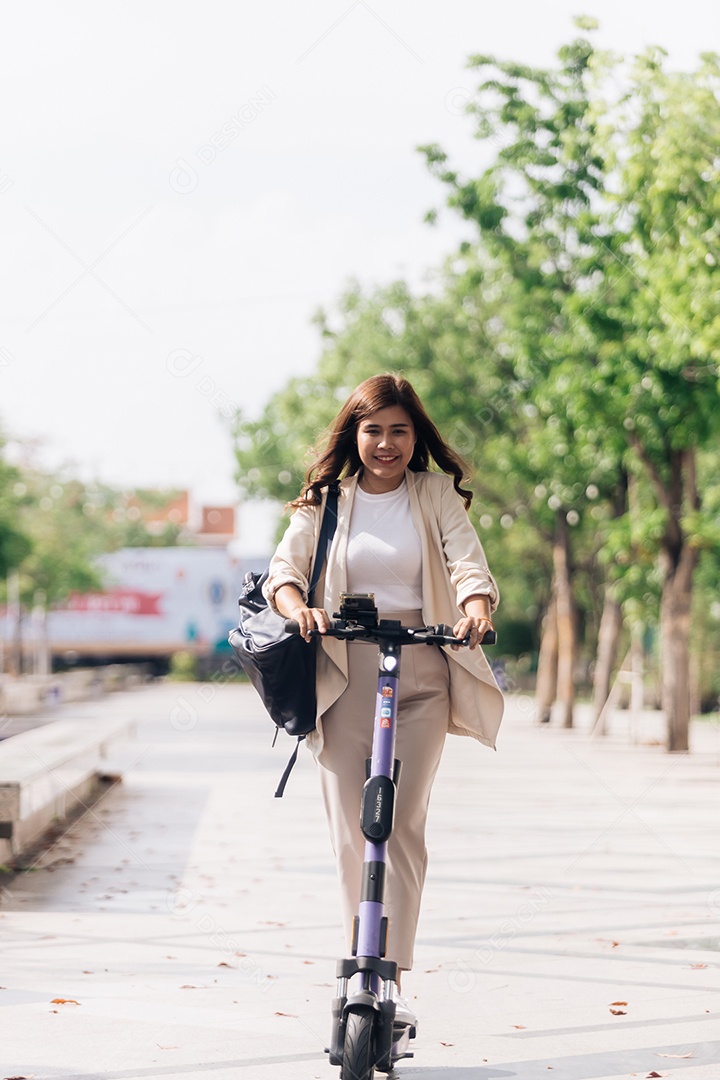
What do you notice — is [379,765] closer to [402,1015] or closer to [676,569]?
[402,1015]

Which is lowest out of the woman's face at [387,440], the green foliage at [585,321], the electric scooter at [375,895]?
the electric scooter at [375,895]

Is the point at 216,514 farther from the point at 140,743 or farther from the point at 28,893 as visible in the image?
the point at 28,893

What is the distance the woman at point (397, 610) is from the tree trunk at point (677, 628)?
58.4ft

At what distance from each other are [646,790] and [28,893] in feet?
31.3

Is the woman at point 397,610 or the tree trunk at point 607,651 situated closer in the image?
the woman at point 397,610

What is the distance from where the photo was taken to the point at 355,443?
15.8 feet

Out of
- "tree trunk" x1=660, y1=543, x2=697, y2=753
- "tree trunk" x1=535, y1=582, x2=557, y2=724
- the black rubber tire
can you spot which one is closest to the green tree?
"tree trunk" x1=660, y1=543, x2=697, y2=753

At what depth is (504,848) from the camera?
1096 cm

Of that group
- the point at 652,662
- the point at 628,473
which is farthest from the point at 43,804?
the point at 652,662

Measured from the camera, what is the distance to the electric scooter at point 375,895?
4070 millimetres

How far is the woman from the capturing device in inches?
179

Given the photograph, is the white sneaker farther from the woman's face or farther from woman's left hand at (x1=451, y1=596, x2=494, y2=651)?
the woman's face

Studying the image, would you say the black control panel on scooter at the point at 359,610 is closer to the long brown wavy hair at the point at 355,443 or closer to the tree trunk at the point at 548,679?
the long brown wavy hair at the point at 355,443

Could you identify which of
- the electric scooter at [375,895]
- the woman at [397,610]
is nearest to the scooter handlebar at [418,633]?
the electric scooter at [375,895]
